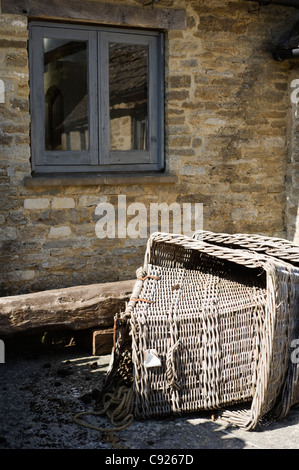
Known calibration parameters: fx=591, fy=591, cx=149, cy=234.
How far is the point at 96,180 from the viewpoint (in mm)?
5316

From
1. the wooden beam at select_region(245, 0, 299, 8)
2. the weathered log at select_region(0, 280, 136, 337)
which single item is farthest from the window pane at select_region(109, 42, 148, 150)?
the weathered log at select_region(0, 280, 136, 337)

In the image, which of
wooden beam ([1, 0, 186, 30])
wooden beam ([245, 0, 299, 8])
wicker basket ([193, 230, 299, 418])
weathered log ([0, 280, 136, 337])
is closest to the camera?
wicker basket ([193, 230, 299, 418])

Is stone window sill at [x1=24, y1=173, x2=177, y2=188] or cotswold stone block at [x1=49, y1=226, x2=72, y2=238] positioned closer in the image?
stone window sill at [x1=24, y1=173, x2=177, y2=188]

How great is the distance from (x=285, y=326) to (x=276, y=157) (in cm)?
302

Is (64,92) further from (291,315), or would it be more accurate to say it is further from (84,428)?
(84,428)

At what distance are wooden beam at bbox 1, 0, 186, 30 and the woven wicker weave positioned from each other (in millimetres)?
2638

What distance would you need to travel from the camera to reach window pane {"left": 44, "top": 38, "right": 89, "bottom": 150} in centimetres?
529

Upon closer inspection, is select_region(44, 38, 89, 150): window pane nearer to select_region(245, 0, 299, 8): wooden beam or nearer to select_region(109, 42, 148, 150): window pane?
select_region(109, 42, 148, 150): window pane

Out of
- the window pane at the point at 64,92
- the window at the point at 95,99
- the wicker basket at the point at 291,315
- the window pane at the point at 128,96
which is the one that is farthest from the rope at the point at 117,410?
the window pane at the point at 128,96

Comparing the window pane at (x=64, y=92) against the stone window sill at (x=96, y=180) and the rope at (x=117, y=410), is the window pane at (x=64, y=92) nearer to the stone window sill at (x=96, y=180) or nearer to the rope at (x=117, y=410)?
the stone window sill at (x=96, y=180)

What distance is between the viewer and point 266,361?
342cm
